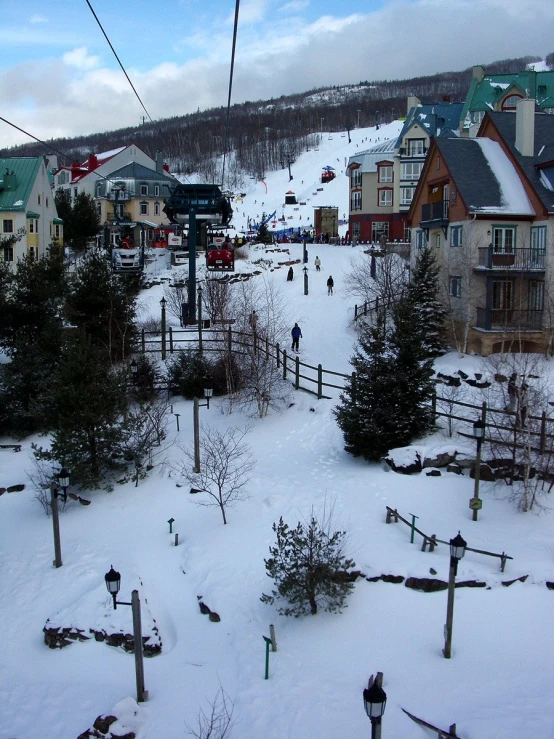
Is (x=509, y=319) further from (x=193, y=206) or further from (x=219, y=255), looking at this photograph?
(x=219, y=255)

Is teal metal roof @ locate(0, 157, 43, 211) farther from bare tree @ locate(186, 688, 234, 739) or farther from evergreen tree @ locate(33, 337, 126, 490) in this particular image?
bare tree @ locate(186, 688, 234, 739)

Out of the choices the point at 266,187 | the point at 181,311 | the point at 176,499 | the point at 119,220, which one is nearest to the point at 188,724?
the point at 176,499

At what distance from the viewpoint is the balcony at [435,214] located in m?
31.1

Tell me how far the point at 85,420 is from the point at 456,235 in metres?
18.7

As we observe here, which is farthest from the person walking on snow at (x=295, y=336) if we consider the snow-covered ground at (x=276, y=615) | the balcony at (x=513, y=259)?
the snow-covered ground at (x=276, y=615)

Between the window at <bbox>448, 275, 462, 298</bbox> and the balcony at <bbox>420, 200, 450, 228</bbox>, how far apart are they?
264 cm

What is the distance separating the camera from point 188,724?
1106 centimetres

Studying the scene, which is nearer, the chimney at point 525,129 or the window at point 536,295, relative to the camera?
the window at point 536,295

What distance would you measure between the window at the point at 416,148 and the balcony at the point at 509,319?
3548 cm

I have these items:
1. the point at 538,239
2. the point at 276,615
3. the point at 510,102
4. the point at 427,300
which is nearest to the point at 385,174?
the point at 510,102

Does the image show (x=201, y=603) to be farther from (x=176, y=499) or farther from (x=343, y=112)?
(x=343, y=112)

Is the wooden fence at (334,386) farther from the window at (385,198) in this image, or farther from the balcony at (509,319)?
the window at (385,198)

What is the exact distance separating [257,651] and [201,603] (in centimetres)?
213

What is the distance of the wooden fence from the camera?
18.1 meters
